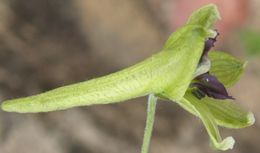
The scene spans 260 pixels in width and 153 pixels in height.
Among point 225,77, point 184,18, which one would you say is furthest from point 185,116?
point 225,77

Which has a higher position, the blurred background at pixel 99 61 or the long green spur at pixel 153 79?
the long green spur at pixel 153 79

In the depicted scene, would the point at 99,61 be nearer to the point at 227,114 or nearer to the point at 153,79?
the point at 227,114

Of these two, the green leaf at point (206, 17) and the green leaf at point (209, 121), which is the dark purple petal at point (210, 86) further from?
the green leaf at point (206, 17)

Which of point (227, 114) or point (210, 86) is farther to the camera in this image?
point (227, 114)

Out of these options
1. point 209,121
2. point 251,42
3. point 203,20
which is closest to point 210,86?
point 209,121

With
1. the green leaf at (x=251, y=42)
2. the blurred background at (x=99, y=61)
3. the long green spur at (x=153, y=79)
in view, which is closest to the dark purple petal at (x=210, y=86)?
the long green spur at (x=153, y=79)

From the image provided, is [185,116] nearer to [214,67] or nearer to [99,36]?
[99,36]
